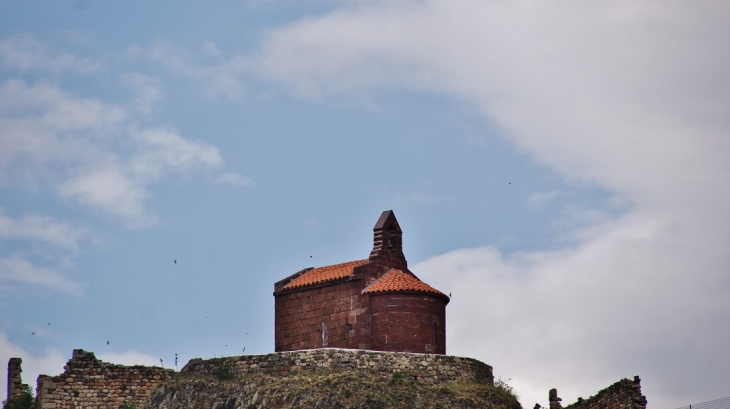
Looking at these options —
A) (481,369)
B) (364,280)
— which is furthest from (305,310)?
(481,369)

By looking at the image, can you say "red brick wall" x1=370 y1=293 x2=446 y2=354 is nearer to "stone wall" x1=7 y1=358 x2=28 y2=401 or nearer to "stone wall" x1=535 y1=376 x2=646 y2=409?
"stone wall" x1=535 y1=376 x2=646 y2=409

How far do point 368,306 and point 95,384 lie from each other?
1340 centimetres

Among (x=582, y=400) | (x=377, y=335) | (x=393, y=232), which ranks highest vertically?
(x=393, y=232)

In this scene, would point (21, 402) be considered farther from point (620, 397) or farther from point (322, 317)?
point (620, 397)

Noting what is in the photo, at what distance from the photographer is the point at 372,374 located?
203 ft

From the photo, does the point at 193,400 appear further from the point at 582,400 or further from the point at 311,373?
the point at 582,400

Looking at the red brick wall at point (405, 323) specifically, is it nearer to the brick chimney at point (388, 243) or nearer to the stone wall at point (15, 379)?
the brick chimney at point (388, 243)

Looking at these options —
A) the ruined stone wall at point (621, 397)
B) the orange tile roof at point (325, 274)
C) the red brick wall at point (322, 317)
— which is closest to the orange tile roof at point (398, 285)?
the red brick wall at point (322, 317)

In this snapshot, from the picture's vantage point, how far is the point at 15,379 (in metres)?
66.7

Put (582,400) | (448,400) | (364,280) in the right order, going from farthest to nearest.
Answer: (364,280) → (448,400) → (582,400)

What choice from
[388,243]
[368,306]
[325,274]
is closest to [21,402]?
[325,274]

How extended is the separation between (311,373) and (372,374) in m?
2.76

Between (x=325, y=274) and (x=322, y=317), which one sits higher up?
(x=325, y=274)

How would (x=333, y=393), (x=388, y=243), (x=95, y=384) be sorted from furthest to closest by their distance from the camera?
(x=388, y=243) → (x=95, y=384) → (x=333, y=393)
